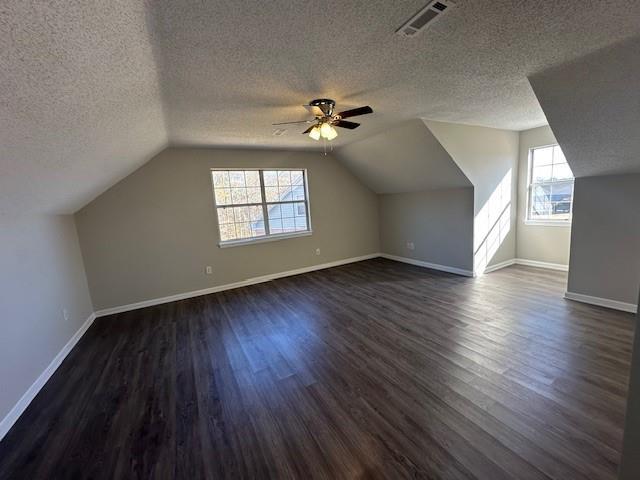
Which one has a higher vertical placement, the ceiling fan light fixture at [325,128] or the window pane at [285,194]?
the ceiling fan light fixture at [325,128]

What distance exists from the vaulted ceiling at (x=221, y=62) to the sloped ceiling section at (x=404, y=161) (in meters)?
1.03

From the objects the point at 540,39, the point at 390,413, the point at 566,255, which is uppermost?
the point at 540,39

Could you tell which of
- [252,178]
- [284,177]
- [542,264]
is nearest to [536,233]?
[542,264]

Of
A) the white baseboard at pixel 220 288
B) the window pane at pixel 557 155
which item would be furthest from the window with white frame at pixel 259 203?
the window pane at pixel 557 155

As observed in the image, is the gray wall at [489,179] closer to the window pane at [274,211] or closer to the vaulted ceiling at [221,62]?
the vaulted ceiling at [221,62]

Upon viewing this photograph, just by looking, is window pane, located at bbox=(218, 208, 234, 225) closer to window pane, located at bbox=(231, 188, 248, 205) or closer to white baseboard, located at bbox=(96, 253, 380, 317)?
window pane, located at bbox=(231, 188, 248, 205)

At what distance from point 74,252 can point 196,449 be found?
310 cm

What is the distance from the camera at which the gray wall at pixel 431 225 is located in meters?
4.47

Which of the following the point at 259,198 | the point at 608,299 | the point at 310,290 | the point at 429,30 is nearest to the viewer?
the point at 429,30

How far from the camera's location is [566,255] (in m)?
4.40

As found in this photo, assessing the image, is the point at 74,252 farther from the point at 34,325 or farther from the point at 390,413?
the point at 390,413

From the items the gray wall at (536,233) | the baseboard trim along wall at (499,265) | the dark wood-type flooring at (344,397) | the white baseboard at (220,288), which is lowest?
the dark wood-type flooring at (344,397)

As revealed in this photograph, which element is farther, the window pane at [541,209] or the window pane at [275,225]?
the window pane at [275,225]

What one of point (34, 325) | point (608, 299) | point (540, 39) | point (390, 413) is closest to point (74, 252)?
point (34, 325)
